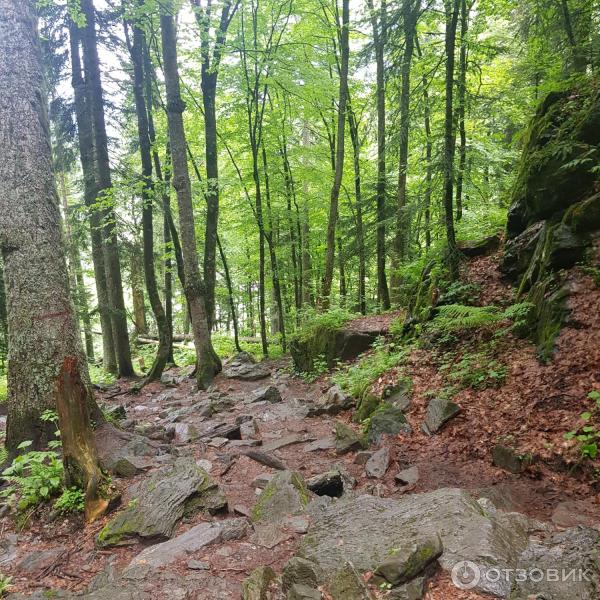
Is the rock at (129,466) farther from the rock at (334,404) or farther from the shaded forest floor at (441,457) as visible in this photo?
the rock at (334,404)

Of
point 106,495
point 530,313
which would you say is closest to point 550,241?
point 530,313

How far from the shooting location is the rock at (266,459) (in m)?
5.46

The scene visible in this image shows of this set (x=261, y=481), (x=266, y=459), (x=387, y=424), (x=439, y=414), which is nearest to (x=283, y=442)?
(x=266, y=459)

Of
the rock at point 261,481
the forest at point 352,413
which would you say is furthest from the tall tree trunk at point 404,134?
the rock at point 261,481

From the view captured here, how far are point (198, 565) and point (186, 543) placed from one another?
37 centimetres

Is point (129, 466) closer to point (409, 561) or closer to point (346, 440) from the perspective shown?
point (346, 440)

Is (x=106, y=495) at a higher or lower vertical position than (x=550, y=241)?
lower

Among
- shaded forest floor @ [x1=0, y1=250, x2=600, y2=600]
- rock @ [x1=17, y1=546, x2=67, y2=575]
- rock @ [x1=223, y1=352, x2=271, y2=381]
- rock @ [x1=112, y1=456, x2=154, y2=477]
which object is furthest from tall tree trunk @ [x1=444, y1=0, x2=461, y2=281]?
rock @ [x1=17, y1=546, x2=67, y2=575]

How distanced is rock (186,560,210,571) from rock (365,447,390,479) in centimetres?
231

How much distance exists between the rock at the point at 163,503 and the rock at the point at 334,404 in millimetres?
3242

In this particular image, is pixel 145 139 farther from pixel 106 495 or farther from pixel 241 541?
pixel 241 541

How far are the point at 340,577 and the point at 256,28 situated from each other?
1527cm

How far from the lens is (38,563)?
357 centimetres

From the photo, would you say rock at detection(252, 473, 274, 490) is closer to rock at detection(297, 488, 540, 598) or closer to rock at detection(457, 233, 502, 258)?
rock at detection(297, 488, 540, 598)
